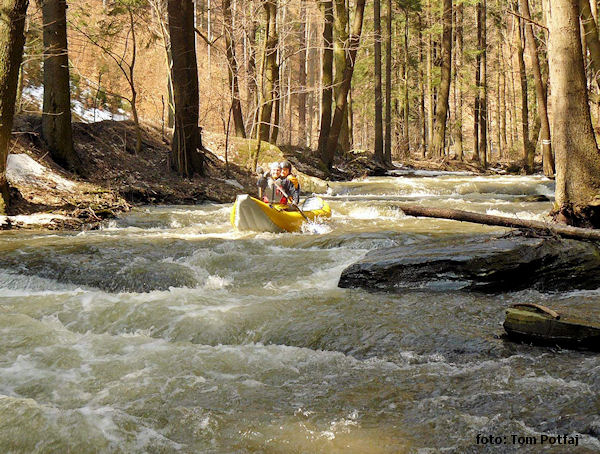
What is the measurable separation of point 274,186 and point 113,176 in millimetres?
4417

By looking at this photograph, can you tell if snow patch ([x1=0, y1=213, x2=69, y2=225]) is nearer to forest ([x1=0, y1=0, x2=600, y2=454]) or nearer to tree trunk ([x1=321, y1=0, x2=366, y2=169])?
forest ([x1=0, y1=0, x2=600, y2=454])

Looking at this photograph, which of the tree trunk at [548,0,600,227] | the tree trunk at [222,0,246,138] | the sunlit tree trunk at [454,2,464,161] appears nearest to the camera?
the tree trunk at [548,0,600,227]

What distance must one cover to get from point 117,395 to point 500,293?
4.11 meters

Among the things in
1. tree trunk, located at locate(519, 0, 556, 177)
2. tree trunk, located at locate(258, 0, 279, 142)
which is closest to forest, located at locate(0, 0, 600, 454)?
tree trunk, located at locate(519, 0, 556, 177)

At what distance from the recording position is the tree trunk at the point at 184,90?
15211 millimetres

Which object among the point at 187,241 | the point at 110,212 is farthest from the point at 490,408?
the point at 110,212

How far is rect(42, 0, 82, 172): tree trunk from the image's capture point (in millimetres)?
12398

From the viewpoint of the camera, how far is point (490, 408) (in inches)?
140

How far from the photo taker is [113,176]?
45.0ft

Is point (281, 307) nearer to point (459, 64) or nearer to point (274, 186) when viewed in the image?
point (274, 186)

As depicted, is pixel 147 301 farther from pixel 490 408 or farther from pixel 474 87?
pixel 474 87

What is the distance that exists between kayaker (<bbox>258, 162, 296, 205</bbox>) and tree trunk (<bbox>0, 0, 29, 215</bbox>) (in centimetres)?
461

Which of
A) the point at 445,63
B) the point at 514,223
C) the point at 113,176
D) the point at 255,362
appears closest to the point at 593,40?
the point at 514,223

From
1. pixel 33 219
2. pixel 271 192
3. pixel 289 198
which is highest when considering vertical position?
pixel 271 192
